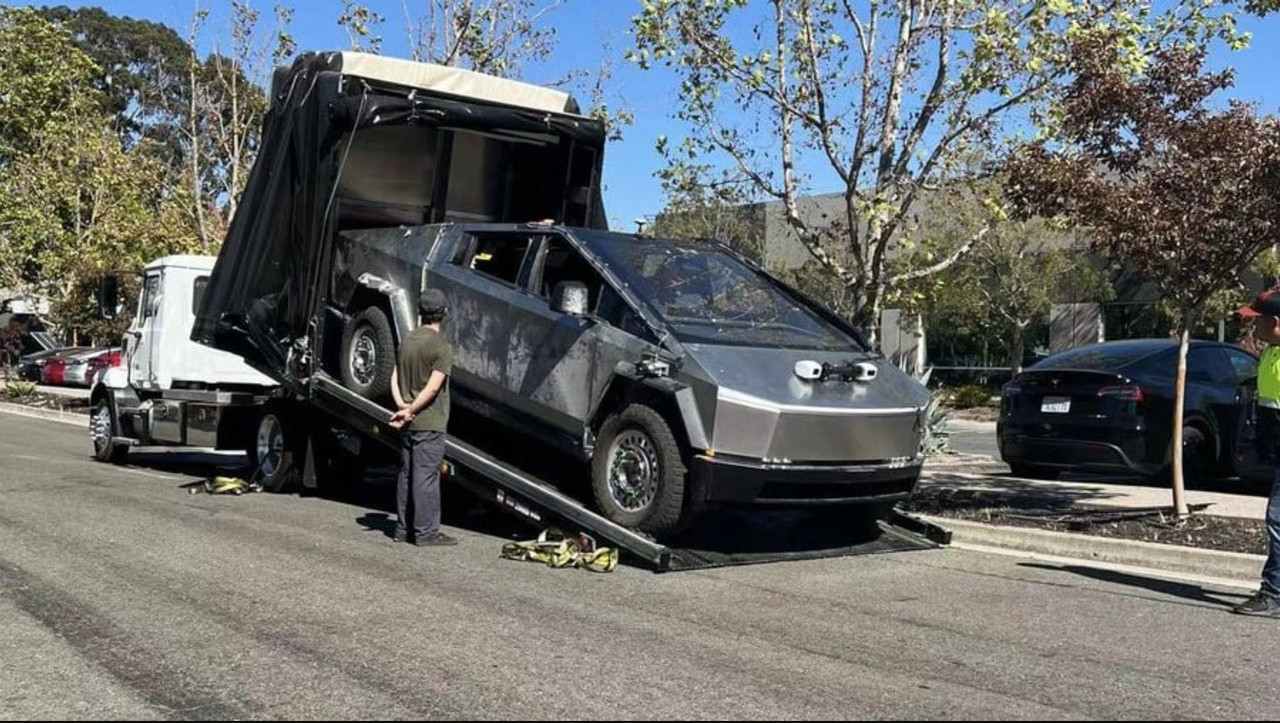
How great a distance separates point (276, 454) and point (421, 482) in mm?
3483

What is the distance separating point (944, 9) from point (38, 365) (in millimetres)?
30751

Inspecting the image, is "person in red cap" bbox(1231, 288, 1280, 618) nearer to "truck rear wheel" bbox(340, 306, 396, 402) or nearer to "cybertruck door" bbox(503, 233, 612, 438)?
"cybertruck door" bbox(503, 233, 612, 438)

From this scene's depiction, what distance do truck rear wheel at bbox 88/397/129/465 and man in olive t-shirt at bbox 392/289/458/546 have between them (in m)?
7.18

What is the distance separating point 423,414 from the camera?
783cm

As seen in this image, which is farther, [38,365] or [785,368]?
[38,365]

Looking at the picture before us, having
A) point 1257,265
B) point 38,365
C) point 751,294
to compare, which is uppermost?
point 1257,265

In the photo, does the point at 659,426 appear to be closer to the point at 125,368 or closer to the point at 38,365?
the point at 125,368

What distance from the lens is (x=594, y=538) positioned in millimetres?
7211

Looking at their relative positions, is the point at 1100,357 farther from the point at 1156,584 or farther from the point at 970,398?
the point at 970,398

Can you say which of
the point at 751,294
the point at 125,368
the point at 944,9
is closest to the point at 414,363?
the point at 751,294

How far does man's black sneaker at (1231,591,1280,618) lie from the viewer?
20.5ft

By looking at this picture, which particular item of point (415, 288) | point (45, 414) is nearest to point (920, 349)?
point (45, 414)

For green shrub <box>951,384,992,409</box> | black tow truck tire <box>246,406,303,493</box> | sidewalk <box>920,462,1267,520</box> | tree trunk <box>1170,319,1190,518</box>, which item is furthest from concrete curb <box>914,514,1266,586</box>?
green shrub <box>951,384,992,409</box>

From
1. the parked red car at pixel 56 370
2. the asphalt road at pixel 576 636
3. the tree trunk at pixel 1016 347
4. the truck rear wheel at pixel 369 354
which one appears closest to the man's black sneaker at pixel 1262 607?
the asphalt road at pixel 576 636
